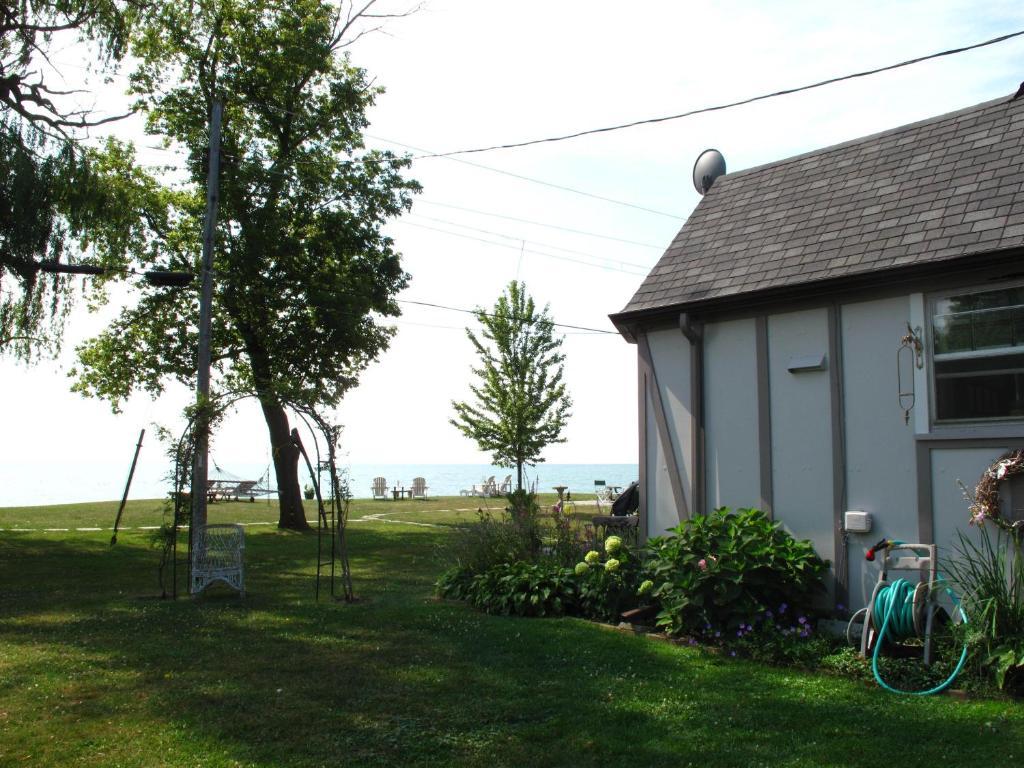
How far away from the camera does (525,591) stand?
356 inches

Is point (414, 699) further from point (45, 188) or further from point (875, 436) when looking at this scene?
point (45, 188)

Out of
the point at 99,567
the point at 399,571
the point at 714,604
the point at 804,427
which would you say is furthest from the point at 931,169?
the point at 99,567

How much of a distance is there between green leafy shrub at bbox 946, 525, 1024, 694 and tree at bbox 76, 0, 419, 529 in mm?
14653

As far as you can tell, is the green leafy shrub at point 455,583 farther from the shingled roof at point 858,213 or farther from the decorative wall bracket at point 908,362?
the decorative wall bracket at point 908,362

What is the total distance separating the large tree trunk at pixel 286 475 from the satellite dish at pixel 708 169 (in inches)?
499

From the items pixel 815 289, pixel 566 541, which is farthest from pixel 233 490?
pixel 815 289

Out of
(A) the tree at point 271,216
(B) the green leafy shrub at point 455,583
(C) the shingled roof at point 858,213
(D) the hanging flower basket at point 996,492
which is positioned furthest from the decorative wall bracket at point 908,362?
(A) the tree at point 271,216

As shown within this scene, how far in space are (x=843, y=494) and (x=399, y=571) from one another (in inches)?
293

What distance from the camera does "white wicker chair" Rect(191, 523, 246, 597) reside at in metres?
10.2

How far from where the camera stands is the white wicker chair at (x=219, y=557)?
10195 mm

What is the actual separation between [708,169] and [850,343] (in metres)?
4.49

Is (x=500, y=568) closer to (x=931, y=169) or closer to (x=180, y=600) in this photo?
(x=180, y=600)

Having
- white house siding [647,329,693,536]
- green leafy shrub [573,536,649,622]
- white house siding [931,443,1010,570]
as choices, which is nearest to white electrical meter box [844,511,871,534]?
white house siding [931,443,1010,570]

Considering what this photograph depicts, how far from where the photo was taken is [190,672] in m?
6.52
